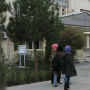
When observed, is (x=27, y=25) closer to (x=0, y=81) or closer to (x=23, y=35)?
(x=23, y=35)

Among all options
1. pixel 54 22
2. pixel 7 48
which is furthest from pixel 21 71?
pixel 7 48

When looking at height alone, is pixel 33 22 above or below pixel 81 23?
below

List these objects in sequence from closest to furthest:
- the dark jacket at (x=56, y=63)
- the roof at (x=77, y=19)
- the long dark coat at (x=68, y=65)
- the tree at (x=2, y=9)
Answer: the long dark coat at (x=68, y=65) < the tree at (x=2, y=9) < the dark jacket at (x=56, y=63) < the roof at (x=77, y=19)

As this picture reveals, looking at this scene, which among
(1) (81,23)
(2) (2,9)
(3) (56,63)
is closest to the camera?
(3) (56,63)

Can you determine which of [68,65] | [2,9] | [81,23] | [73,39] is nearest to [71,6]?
[81,23]

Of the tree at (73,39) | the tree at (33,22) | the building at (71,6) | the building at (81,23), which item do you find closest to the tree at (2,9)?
the tree at (33,22)

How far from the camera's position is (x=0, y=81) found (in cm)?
616

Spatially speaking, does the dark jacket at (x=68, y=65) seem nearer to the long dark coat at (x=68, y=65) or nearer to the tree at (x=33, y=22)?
the long dark coat at (x=68, y=65)

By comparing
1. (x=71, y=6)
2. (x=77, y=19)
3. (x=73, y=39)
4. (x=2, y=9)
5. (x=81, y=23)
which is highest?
(x=71, y=6)

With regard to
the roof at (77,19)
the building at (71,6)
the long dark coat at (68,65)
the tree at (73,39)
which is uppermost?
the building at (71,6)

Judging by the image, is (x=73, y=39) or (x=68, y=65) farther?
(x=73, y=39)

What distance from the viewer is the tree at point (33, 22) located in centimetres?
1443

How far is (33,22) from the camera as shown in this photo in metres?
14.4

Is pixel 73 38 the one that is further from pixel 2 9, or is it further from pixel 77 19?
pixel 2 9
